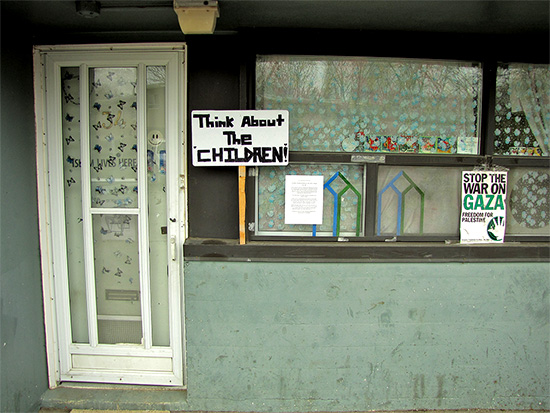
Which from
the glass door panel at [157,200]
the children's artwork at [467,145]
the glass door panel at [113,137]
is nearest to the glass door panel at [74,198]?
the glass door panel at [113,137]

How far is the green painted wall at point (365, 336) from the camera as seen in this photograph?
238 cm

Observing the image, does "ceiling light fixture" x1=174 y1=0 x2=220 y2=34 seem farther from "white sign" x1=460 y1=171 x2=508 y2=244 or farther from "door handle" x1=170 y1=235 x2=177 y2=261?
"white sign" x1=460 y1=171 x2=508 y2=244

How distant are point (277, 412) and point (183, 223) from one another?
162 centimetres

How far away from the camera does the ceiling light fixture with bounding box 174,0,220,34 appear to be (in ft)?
6.26

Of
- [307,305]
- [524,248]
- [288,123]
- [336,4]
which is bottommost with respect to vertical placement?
[307,305]

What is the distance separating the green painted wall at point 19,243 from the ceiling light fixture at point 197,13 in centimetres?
125

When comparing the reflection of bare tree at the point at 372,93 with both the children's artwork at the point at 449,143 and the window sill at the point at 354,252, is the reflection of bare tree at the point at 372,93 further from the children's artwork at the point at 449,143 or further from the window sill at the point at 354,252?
the window sill at the point at 354,252

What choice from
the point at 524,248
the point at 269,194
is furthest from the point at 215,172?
the point at 524,248

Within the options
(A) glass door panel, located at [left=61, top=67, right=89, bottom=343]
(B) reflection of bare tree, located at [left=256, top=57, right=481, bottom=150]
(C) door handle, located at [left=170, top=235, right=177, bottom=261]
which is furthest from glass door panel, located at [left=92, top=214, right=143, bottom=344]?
A: (B) reflection of bare tree, located at [left=256, top=57, right=481, bottom=150]

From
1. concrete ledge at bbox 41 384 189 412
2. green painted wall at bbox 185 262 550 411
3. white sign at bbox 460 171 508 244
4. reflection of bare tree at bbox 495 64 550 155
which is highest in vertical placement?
reflection of bare tree at bbox 495 64 550 155

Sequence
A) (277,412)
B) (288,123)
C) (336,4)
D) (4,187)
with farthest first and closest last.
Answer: (277,412)
(288,123)
(4,187)
(336,4)

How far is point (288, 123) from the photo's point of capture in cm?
232

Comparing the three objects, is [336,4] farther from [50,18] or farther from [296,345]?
[296,345]

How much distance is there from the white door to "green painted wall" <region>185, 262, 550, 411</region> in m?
0.40
